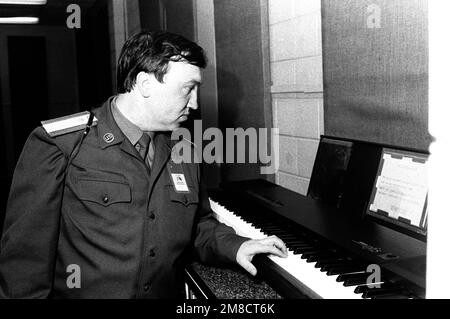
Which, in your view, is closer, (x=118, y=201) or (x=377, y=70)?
(x=118, y=201)

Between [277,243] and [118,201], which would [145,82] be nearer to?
[118,201]

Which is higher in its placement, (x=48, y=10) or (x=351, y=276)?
(x=48, y=10)

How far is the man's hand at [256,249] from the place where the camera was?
1.45 meters

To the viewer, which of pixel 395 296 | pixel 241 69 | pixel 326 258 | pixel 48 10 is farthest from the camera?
pixel 48 10

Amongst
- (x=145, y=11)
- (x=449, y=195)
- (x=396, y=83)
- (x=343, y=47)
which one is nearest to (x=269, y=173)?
(x=343, y=47)

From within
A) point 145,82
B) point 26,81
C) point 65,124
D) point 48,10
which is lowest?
point 65,124

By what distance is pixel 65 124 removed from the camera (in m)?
1.63

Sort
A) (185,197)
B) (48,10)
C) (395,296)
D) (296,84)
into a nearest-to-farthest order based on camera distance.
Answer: (395,296) → (185,197) → (296,84) → (48,10)

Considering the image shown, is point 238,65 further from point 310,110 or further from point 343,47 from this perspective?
point 343,47

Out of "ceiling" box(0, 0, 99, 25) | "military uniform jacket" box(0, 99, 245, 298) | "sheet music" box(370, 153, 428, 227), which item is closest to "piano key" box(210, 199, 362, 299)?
"military uniform jacket" box(0, 99, 245, 298)

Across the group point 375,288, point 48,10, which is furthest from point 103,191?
point 48,10

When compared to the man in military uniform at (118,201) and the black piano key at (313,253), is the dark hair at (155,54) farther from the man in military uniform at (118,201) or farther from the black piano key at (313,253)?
the black piano key at (313,253)

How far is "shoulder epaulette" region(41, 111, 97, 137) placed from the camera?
5.13 feet

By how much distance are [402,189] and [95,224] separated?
1.03 meters
